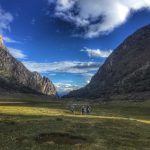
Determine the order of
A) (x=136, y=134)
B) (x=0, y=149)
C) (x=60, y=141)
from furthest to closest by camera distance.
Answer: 1. (x=136, y=134)
2. (x=60, y=141)
3. (x=0, y=149)

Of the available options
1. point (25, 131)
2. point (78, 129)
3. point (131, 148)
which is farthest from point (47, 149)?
point (78, 129)

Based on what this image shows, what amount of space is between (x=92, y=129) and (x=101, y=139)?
9.53 metres

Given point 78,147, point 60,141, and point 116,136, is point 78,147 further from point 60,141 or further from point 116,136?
point 116,136

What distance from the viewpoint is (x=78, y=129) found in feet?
167

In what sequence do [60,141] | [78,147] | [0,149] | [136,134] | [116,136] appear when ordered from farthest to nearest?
[136,134]
[116,136]
[60,141]
[78,147]
[0,149]

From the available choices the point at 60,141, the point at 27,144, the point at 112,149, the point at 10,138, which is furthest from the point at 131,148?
the point at 10,138

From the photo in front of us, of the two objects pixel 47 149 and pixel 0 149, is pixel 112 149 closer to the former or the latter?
pixel 47 149

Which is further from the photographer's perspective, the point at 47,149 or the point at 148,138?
the point at 148,138

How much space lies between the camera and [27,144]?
3722 cm

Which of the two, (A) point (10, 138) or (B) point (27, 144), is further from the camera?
(A) point (10, 138)

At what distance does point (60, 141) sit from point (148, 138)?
43.9 feet

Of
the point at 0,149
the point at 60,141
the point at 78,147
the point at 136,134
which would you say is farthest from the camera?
the point at 136,134

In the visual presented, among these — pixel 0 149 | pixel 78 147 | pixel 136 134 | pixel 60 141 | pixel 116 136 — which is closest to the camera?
pixel 0 149

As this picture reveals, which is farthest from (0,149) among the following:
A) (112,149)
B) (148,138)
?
(148,138)
